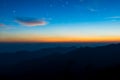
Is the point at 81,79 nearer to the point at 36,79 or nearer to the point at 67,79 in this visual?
the point at 67,79

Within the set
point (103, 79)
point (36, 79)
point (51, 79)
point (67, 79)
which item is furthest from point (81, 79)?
point (36, 79)

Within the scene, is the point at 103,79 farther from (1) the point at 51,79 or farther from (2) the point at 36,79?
(2) the point at 36,79

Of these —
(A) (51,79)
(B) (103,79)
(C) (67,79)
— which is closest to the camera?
(B) (103,79)

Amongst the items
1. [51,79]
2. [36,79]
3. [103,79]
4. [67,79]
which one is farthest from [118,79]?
[36,79]

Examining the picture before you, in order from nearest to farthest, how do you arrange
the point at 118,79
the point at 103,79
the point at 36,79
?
the point at 118,79, the point at 103,79, the point at 36,79

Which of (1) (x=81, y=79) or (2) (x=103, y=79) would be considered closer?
(2) (x=103, y=79)

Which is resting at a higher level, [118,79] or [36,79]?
[118,79]

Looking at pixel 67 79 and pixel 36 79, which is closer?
pixel 67 79

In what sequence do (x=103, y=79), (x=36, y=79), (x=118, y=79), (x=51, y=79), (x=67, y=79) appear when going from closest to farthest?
(x=118, y=79), (x=103, y=79), (x=67, y=79), (x=51, y=79), (x=36, y=79)

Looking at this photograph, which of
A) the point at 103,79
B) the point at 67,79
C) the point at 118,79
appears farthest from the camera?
the point at 67,79
